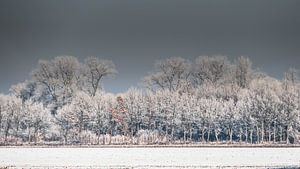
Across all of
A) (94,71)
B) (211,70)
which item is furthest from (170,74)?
(94,71)

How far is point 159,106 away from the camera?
5575cm

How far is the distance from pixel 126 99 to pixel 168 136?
7.62 metres

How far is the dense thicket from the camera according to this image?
2025 inches

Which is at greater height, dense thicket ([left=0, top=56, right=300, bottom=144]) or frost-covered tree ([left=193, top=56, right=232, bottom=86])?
frost-covered tree ([left=193, top=56, right=232, bottom=86])

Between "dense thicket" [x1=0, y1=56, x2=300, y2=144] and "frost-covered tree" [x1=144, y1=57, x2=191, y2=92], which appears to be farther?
"frost-covered tree" [x1=144, y1=57, x2=191, y2=92]

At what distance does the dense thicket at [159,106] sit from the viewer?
169ft

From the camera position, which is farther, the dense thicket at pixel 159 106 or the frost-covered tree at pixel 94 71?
the frost-covered tree at pixel 94 71

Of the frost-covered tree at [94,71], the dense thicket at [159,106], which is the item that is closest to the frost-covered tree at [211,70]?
the dense thicket at [159,106]

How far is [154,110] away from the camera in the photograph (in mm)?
55375

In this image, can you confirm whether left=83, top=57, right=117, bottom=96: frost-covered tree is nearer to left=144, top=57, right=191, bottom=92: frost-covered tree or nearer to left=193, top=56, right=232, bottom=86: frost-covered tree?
left=144, top=57, right=191, bottom=92: frost-covered tree

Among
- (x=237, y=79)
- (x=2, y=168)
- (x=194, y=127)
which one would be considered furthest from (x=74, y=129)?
(x=2, y=168)

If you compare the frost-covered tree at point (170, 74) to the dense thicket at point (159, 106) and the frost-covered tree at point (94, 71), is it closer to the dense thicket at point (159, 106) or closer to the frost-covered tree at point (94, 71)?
the dense thicket at point (159, 106)

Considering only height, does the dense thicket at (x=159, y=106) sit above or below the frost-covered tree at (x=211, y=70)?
below

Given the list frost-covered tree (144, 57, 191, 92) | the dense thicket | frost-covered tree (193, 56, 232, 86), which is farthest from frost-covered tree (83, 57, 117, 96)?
frost-covered tree (193, 56, 232, 86)
